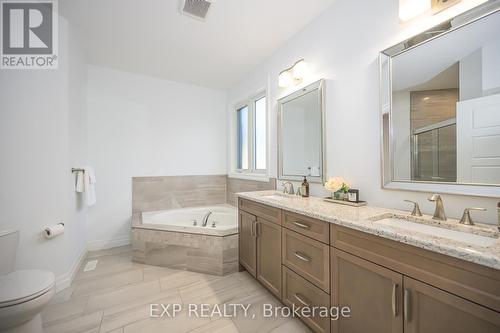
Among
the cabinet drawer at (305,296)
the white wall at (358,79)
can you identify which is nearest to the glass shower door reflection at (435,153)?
the white wall at (358,79)

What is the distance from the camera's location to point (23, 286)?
1.30 metres

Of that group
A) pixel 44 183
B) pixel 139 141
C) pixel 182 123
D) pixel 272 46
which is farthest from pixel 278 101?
pixel 44 183

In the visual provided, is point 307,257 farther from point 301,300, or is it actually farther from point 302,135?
point 302,135

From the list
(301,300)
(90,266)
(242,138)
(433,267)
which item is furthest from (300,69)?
(90,266)

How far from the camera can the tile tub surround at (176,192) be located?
10.3ft

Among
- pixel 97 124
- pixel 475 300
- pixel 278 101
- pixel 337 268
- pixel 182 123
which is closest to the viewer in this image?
pixel 475 300

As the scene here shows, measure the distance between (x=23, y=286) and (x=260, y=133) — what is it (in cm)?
272

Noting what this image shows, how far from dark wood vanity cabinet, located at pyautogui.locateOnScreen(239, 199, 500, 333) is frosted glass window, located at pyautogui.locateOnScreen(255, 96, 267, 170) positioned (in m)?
1.38

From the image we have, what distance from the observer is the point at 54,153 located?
1920 mm

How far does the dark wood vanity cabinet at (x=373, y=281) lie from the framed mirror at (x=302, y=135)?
0.65 metres

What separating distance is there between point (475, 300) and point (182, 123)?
355 centimetres

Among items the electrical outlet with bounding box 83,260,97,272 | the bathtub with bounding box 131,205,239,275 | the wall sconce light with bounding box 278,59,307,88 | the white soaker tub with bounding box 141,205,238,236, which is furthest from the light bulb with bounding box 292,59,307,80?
the electrical outlet with bounding box 83,260,97,272

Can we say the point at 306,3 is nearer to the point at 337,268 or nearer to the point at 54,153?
the point at 337,268

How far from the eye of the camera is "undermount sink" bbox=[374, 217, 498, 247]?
0.94 metres
